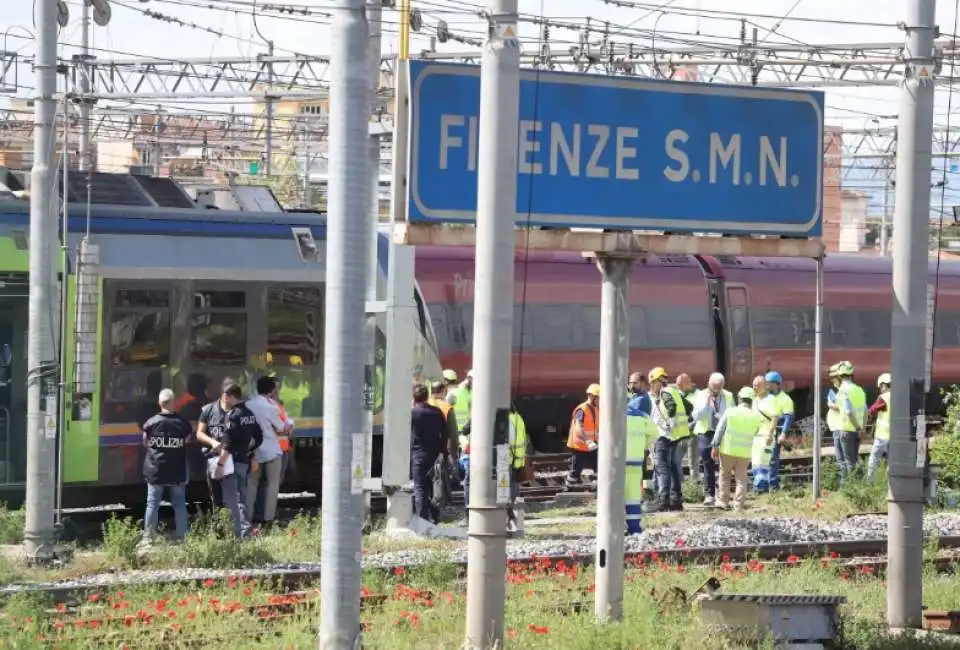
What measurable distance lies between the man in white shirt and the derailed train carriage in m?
0.84

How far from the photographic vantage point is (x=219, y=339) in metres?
18.2

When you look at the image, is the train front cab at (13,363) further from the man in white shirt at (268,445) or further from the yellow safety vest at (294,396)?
the yellow safety vest at (294,396)

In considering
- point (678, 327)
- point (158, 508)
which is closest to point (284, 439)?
point (158, 508)

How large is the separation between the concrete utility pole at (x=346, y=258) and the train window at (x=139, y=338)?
31.2 ft

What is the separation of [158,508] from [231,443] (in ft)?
3.23

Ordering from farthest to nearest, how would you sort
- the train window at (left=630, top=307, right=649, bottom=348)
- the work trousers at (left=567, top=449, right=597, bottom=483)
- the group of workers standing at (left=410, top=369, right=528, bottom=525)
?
1. the train window at (left=630, top=307, right=649, bottom=348)
2. the work trousers at (left=567, top=449, right=597, bottom=483)
3. the group of workers standing at (left=410, top=369, right=528, bottom=525)

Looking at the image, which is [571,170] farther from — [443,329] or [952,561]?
[443,329]

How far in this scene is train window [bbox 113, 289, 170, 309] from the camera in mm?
17516

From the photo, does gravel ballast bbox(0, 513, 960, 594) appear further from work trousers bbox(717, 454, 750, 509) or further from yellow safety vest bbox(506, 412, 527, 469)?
work trousers bbox(717, 454, 750, 509)

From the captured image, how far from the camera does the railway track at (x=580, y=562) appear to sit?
41.9 feet

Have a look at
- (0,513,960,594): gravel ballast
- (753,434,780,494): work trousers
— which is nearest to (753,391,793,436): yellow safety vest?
(753,434,780,494): work trousers

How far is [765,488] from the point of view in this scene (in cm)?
2133

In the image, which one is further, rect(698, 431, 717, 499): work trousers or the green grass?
rect(698, 431, 717, 499): work trousers

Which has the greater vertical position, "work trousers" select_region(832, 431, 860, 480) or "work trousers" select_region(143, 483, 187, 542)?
"work trousers" select_region(832, 431, 860, 480)
